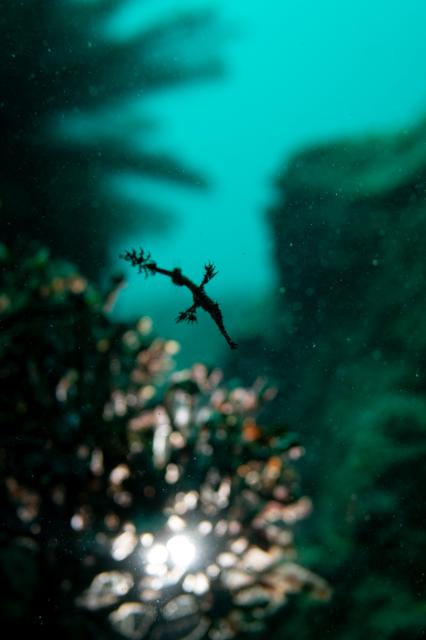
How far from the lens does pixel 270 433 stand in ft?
13.1

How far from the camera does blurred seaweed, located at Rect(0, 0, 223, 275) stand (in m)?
5.66

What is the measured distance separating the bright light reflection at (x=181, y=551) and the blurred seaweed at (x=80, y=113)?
16.2ft

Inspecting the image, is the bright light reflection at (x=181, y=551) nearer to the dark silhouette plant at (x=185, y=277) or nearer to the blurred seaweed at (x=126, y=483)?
the blurred seaweed at (x=126, y=483)

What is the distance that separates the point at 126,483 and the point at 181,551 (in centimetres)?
61

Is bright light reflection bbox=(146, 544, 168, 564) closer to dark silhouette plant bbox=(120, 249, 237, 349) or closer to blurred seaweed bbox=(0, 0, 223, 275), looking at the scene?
dark silhouette plant bbox=(120, 249, 237, 349)

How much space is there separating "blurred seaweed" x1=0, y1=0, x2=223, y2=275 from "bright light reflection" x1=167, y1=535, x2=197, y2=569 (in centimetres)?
493

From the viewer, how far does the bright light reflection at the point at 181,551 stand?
11.5ft

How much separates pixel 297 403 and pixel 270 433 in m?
3.11

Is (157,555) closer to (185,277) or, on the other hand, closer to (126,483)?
(126,483)

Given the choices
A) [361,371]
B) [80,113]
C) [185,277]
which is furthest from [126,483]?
[80,113]

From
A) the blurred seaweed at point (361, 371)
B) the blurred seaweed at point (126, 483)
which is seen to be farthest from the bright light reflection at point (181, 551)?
the blurred seaweed at point (361, 371)

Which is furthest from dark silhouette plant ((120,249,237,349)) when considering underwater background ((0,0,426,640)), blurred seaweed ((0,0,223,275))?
blurred seaweed ((0,0,223,275))

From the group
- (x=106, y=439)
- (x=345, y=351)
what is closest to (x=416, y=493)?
(x=345, y=351)

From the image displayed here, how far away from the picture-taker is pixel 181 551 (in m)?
3.55
